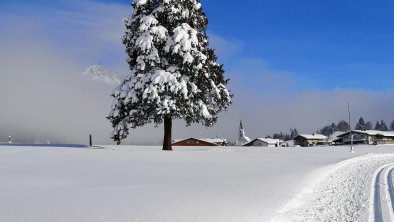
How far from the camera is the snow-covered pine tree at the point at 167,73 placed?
27594mm

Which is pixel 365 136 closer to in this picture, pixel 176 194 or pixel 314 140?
pixel 314 140

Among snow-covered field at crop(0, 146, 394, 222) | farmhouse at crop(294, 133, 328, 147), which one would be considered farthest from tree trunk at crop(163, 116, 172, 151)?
farmhouse at crop(294, 133, 328, 147)

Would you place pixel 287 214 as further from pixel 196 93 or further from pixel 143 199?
pixel 196 93

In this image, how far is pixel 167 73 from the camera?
90.3 feet

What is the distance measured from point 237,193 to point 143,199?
3.13 m

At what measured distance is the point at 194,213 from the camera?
30.7 ft

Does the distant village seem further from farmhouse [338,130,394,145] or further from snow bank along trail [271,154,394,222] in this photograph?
snow bank along trail [271,154,394,222]

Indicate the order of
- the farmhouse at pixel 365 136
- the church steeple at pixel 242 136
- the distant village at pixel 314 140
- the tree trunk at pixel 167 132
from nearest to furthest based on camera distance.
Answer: the tree trunk at pixel 167 132, the distant village at pixel 314 140, the farmhouse at pixel 365 136, the church steeple at pixel 242 136

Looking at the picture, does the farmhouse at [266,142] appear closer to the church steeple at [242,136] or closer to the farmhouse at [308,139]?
the church steeple at [242,136]

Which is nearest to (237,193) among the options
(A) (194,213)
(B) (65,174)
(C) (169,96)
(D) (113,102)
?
(A) (194,213)

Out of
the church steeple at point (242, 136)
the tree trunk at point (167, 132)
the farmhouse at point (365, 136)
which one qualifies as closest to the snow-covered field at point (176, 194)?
the tree trunk at point (167, 132)

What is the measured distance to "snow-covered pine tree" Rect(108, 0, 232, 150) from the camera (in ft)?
90.5

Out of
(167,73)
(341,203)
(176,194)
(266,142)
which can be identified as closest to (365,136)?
(266,142)

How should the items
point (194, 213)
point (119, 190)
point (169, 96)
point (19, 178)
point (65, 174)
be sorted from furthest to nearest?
point (169, 96) → point (65, 174) → point (19, 178) → point (119, 190) → point (194, 213)
